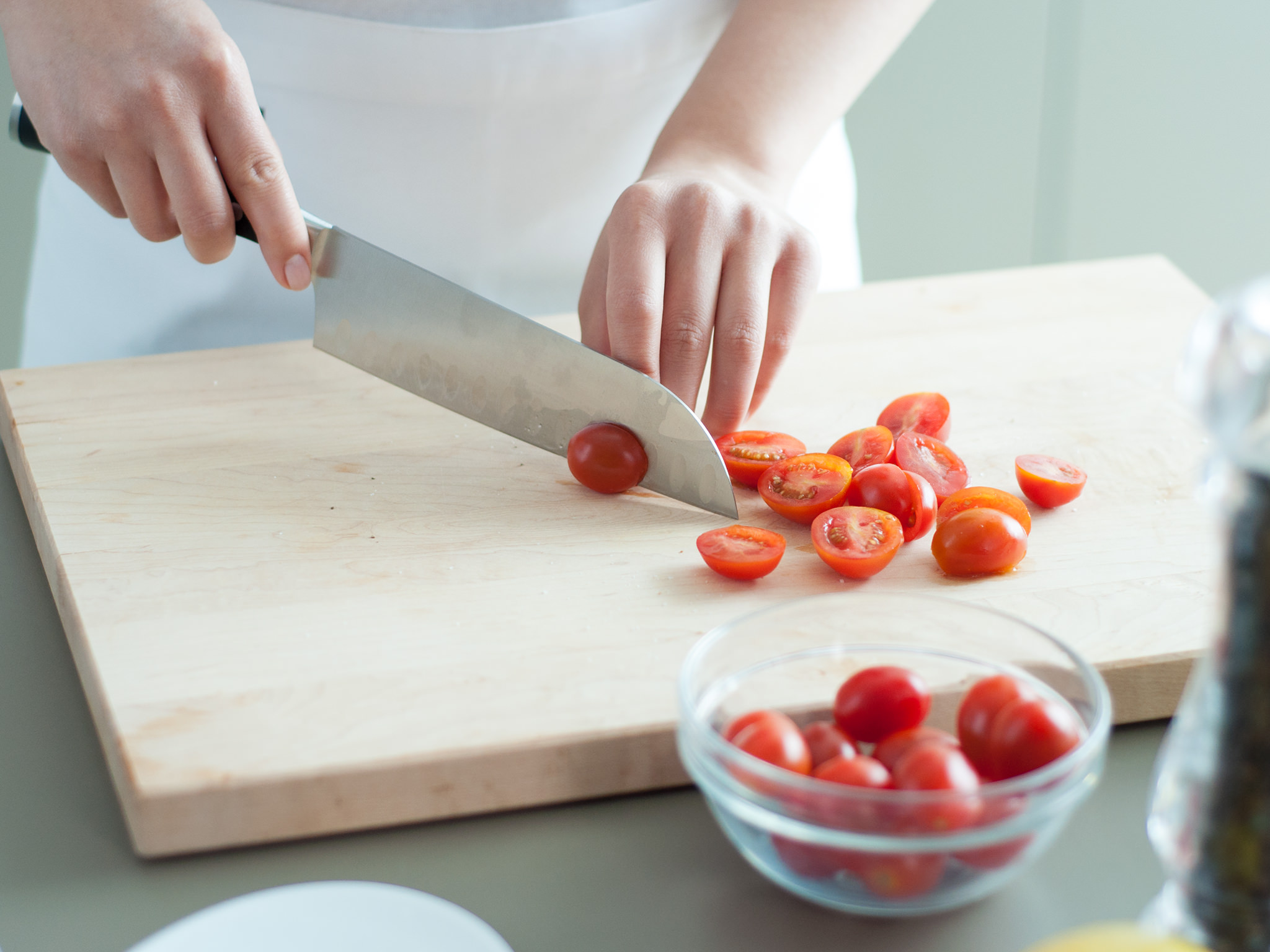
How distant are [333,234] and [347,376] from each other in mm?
248

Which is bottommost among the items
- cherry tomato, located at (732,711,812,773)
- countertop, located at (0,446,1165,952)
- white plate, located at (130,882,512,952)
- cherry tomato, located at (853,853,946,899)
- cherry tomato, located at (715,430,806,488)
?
countertop, located at (0,446,1165,952)

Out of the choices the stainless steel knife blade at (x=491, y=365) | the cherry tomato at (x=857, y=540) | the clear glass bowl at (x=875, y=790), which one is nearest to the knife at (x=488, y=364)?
the stainless steel knife blade at (x=491, y=365)

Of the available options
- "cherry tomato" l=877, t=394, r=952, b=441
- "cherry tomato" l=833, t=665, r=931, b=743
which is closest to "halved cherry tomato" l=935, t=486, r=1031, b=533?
"cherry tomato" l=877, t=394, r=952, b=441

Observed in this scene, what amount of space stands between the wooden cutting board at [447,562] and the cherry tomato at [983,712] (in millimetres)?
208

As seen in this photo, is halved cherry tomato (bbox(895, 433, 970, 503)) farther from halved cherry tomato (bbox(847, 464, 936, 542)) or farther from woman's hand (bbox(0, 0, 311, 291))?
woman's hand (bbox(0, 0, 311, 291))

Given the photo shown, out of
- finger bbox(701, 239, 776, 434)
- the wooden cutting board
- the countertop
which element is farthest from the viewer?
finger bbox(701, 239, 776, 434)

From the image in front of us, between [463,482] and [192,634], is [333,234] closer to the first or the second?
[463,482]

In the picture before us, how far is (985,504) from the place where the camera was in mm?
1091

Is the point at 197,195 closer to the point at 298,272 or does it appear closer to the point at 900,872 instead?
the point at 298,272

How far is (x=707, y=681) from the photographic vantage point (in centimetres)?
76

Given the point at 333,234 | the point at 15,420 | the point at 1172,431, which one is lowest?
the point at 15,420

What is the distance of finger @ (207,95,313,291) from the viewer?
1151 mm

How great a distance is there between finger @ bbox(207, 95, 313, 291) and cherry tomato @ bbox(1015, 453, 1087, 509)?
0.70 m

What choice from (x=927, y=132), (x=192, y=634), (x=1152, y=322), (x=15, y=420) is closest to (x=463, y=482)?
(x=192, y=634)
